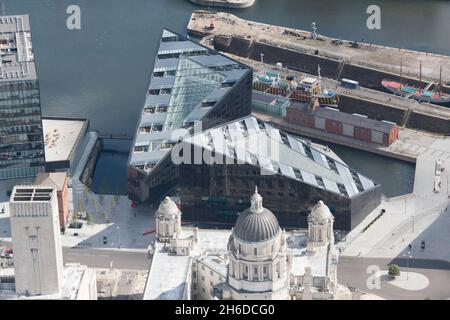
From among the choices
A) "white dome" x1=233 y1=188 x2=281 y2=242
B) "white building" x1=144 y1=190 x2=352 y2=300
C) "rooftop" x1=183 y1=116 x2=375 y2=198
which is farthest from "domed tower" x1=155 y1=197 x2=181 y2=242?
"white dome" x1=233 y1=188 x2=281 y2=242

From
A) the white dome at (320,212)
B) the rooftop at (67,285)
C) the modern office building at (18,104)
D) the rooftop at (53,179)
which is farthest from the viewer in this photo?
the modern office building at (18,104)

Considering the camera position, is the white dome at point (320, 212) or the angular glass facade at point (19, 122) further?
the angular glass facade at point (19, 122)

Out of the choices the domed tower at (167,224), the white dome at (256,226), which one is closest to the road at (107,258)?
the domed tower at (167,224)

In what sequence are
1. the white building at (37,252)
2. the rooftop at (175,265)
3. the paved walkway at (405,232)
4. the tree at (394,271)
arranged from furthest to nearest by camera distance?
the paved walkway at (405,232)
the tree at (394,271)
the rooftop at (175,265)
the white building at (37,252)

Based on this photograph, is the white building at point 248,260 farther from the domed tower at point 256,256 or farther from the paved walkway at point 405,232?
the paved walkway at point 405,232

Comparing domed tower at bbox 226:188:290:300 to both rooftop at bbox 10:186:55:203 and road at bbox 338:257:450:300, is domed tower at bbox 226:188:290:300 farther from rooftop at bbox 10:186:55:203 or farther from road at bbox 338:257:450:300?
road at bbox 338:257:450:300

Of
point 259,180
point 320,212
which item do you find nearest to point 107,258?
point 259,180
